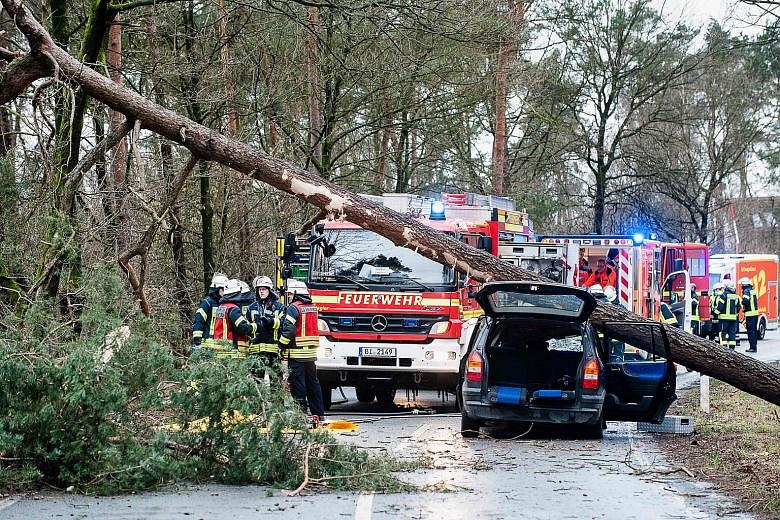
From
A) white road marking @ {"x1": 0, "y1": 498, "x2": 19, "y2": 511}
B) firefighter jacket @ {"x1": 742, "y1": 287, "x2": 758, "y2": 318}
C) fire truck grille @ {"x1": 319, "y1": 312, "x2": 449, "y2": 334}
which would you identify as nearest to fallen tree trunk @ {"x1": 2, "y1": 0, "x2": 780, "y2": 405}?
fire truck grille @ {"x1": 319, "y1": 312, "x2": 449, "y2": 334}

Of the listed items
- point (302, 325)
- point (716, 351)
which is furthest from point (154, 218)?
point (716, 351)

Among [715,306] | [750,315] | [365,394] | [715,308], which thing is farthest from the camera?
[750,315]

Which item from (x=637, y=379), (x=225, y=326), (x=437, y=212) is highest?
(x=437, y=212)

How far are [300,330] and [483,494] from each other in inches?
187

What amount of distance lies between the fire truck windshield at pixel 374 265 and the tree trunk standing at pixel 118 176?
2573 millimetres

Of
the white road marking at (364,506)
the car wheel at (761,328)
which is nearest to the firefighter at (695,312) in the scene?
the car wheel at (761,328)

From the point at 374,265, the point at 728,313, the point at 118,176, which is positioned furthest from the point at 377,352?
the point at 728,313

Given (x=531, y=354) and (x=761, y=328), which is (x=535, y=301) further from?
(x=761, y=328)

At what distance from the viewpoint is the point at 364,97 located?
70.5 ft

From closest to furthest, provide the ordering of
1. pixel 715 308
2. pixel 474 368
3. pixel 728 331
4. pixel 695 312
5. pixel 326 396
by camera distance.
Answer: pixel 474 368, pixel 326 396, pixel 728 331, pixel 695 312, pixel 715 308

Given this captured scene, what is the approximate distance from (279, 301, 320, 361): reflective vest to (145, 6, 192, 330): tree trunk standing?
454 cm

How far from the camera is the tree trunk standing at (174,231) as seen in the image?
16.9 meters

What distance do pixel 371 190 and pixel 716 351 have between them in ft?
49.4

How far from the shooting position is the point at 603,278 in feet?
68.2
